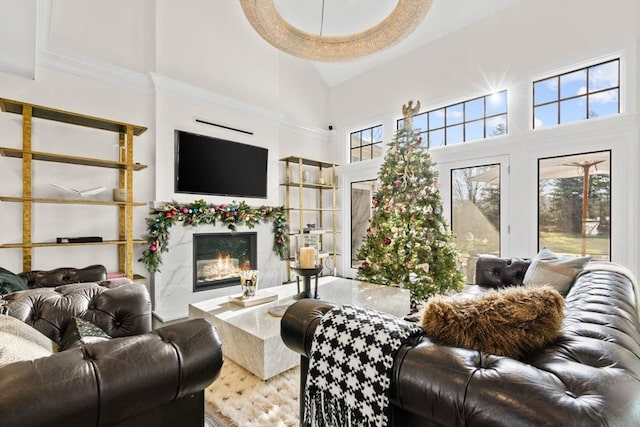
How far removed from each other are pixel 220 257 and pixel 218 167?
128 cm

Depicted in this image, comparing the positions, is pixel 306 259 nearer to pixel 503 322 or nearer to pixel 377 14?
pixel 503 322

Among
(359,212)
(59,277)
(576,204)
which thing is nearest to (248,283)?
(59,277)

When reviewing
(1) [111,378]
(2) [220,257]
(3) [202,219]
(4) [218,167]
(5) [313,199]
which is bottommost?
(2) [220,257]

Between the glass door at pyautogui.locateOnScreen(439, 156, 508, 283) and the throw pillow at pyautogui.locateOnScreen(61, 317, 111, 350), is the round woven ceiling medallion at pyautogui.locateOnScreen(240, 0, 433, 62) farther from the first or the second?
the glass door at pyautogui.locateOnScreen(439, 156, 508, 283)

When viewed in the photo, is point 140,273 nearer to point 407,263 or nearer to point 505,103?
point 407,263

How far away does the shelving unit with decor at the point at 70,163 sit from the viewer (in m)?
2.82

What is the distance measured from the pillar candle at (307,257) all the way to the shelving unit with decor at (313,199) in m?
2.76

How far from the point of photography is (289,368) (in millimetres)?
2174

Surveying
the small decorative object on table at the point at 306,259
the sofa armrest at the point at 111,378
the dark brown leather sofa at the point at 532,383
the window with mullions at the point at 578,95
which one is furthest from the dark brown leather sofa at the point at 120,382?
the window with mullions at the point at 578,95

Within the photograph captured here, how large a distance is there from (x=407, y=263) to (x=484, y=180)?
5.70 feet

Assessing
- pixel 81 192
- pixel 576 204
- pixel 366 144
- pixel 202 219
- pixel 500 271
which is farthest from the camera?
pixel 366 144

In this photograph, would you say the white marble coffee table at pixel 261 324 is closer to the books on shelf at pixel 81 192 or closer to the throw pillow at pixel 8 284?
the throw pillow at pixel 8 284

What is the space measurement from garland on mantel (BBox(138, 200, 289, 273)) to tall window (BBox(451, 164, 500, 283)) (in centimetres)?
265

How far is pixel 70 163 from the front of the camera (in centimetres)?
329
